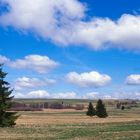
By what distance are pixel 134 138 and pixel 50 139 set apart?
7523 millimetres

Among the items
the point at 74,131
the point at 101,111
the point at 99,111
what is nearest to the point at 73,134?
the point at 74,131

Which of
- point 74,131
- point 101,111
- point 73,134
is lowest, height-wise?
point 73,134

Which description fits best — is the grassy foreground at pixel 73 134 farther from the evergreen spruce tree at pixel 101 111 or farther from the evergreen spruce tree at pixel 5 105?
the evergreen spruce tree at pixel 101 111

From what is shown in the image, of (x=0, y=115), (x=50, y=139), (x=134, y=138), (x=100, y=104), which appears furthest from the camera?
(x=100, y=104)

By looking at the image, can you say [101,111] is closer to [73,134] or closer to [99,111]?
[99,111]

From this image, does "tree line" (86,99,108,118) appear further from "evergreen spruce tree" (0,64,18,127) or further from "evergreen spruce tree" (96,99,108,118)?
"evergreen spruce tree" (0,64,18,127)

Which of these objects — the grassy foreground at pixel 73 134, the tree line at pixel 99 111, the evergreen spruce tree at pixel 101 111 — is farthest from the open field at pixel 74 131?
the tree line at pixel 99 111

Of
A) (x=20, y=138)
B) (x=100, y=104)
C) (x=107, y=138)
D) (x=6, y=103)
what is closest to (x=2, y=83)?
(x=6, y=103)

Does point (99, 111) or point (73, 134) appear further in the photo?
point (99, 111)

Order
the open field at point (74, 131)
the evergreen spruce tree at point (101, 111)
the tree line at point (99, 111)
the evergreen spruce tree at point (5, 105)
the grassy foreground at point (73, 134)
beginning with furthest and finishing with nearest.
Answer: the tree line at point (99, 111) → the evergreen spruce tree at point (101, 111) → the evergreen spruce tree at point (5, 105) → the open field at point (74, 131) → the grassy foreground at point (73, 134)

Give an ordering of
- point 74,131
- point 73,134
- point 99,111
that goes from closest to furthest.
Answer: point 73,134
point 74,131
point 99,111

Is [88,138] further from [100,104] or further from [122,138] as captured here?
[100,104]

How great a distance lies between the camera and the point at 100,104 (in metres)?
119

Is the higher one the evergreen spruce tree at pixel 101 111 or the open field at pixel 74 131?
the evergreen spruce tree at pixel 101 111
